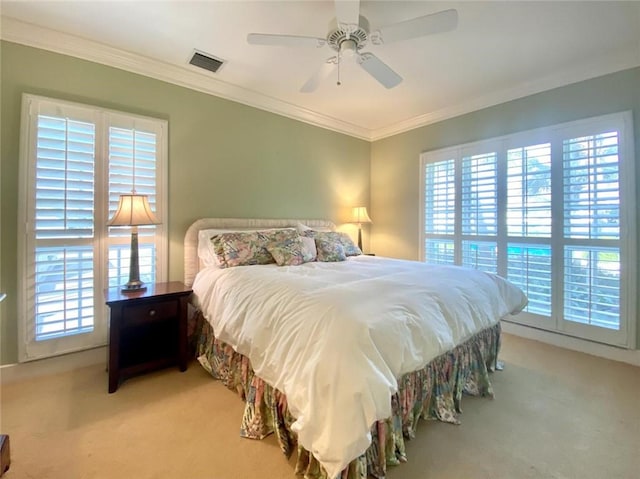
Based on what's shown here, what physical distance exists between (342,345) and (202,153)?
Result: 2.61 m

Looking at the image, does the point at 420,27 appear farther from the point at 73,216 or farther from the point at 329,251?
the point at 73,216

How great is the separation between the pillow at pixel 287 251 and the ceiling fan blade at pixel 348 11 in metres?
1.71

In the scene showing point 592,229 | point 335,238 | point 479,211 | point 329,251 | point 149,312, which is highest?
point 479,211

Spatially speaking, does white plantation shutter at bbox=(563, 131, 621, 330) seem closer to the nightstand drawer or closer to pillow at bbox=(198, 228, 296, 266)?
pillow at bbox=(198, 228, 296, 266)

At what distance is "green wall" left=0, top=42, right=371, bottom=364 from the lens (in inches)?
85.0

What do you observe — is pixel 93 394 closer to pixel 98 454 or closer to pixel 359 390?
pixel 98 454

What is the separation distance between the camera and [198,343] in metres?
2.58

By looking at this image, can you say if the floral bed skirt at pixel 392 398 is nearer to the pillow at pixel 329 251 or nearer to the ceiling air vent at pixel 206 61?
the pillow at pixel 329 251

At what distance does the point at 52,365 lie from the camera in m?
2.31

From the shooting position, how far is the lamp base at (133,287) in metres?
2.32

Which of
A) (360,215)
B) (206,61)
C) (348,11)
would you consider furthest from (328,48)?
(360,215)

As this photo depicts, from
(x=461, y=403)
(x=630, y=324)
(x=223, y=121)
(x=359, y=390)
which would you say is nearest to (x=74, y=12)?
(x=223, y=121)

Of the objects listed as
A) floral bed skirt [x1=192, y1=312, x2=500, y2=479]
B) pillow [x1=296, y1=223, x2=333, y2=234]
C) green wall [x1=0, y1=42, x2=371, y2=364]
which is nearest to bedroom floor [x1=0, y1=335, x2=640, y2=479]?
floral bed skirt [x1=192, y1=312, x2=500, y2=479]

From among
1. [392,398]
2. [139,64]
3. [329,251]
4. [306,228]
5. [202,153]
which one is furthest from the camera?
[306,228]
